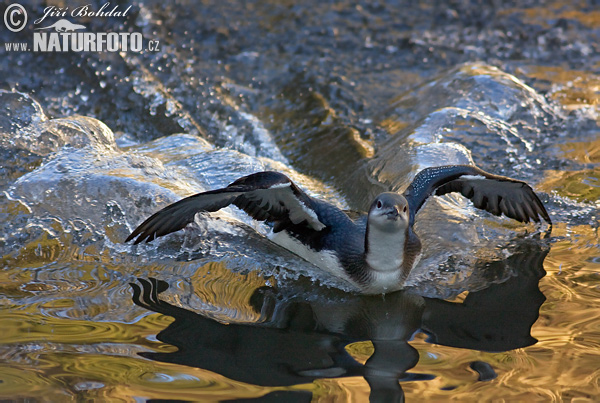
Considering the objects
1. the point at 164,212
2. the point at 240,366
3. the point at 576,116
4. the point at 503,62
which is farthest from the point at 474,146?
the point at 240,366

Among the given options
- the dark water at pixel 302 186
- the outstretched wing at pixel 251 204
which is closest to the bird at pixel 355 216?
the outstretched wing at pixel 251 204

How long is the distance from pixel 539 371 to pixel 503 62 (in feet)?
22.1

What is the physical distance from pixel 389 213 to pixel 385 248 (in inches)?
12.6

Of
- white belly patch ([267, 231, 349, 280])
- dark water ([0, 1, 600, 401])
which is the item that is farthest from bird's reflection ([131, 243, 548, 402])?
white belly patch ([267, 231, 349, 280])

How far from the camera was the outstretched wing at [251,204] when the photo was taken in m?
4.32

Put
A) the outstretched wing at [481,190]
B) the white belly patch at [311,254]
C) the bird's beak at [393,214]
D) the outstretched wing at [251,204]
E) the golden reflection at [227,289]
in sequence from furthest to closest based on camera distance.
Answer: the outstretched wing at [481,190] < the white belly patch at [311,254] < the outstretched wing at [251,204] < the golden reflection at [227,289] < the bird's beak at [393,214]

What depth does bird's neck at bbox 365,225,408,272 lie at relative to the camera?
416 cm

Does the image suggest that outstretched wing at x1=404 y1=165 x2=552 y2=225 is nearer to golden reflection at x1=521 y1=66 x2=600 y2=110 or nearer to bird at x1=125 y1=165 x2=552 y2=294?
bird at x1=125 y1=165 x2=552 y2=294

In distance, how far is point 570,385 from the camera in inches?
132

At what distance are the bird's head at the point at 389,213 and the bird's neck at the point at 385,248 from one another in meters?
0.05

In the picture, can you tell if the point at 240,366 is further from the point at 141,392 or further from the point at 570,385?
the point at 570,385

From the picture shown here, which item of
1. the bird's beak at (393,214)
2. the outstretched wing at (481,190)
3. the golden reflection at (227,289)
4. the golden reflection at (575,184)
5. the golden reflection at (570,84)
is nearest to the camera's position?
the bird's beak at (393,214)

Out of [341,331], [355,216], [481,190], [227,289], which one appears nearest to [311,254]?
[355,216]

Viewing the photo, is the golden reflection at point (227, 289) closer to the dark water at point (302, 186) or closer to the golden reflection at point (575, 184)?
the dark water at point (302, 186)
